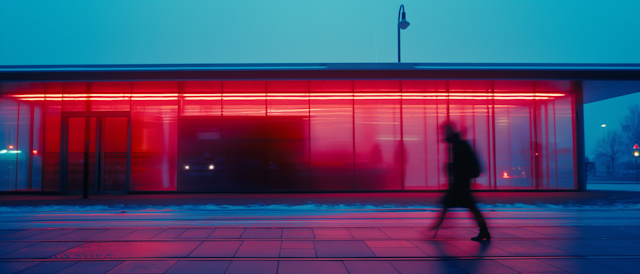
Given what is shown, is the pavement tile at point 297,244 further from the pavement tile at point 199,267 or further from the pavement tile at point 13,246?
the pavement tile at point 13,246

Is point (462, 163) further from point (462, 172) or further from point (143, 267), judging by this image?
point (143, 267)

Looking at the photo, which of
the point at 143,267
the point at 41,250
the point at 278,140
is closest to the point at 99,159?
the point at 278,140

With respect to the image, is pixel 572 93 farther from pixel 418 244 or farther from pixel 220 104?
pixel 220 104

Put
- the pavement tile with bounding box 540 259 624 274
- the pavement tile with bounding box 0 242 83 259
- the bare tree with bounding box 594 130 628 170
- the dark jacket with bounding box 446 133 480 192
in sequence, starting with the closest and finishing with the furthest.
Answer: the pavement tile with bounding box 540 259 624 274
the pavement tile with bounding box 0 242 83 259
the dark jacket with bounding box 446 133 480 192
the bare tree with bounding box 594 130 628 170

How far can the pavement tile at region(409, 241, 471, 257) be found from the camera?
5.24 meters

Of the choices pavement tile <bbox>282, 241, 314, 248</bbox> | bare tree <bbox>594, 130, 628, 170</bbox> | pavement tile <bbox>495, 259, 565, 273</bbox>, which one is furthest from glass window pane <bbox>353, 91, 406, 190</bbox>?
bare tree <bbox>594, 130, 628, 170</bbox>

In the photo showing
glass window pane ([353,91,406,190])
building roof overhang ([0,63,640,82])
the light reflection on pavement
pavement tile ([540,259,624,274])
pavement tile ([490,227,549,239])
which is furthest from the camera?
glass window pane ([353,91,406,190])

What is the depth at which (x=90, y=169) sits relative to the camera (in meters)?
15.4

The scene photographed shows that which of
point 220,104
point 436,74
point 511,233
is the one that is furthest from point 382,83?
point 511,233

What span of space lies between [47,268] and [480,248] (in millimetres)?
5992

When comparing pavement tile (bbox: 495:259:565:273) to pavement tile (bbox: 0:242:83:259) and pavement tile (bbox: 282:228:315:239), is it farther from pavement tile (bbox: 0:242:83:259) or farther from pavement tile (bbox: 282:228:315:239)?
pavement tile (bbox: 0:242:83:259)

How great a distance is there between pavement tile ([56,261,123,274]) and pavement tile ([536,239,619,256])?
641cm

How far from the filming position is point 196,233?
6820 millimetres

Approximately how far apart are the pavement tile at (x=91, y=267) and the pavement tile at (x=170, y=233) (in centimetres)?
157
